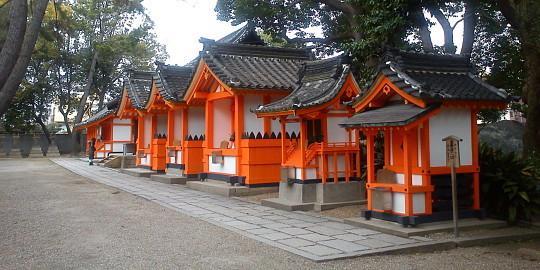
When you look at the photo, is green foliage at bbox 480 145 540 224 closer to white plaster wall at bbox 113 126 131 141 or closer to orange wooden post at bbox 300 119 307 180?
orange wooden post at bbox 300 119 307 180

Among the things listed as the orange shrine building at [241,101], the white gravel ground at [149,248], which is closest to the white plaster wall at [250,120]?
the orange shrine building at [241,101]

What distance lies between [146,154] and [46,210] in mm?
11728

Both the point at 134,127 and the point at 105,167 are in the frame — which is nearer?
the point at 105,167

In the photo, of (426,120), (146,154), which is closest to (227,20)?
(146,154)

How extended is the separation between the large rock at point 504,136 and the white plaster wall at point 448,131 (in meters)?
7.02

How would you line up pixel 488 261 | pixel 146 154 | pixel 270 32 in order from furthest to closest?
pixel 146 154 < pixel 270 32 < pixel 488 261

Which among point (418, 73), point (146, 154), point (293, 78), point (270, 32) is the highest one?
point (270, 32)

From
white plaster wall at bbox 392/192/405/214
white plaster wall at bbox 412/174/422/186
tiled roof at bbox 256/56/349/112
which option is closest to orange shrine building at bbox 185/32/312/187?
tiled roof at bbox 256/56/349/112

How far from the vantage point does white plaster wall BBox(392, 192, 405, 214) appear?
28.5 feet

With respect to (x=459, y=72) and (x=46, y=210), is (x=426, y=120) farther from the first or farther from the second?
(x=46, y=210)

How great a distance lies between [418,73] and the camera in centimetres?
940

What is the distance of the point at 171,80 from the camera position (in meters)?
19.0

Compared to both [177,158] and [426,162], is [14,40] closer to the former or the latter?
[426,162]

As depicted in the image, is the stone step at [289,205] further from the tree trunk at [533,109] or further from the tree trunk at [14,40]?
the tree trunk at [14,40]
